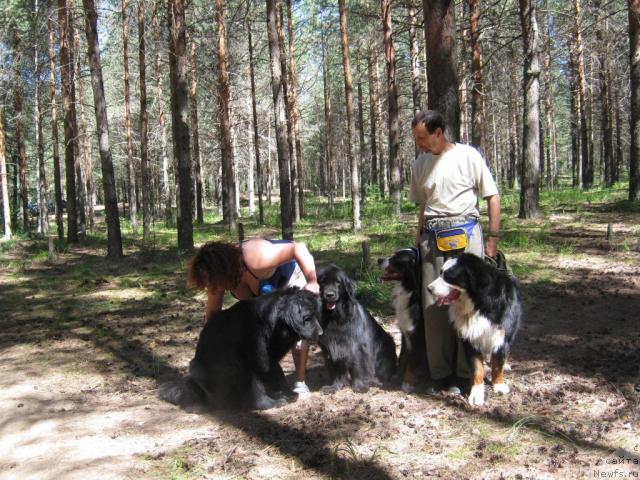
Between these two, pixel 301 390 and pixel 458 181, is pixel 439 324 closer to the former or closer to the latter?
pixel 458 181

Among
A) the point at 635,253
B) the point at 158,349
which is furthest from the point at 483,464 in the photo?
the point at 635,253

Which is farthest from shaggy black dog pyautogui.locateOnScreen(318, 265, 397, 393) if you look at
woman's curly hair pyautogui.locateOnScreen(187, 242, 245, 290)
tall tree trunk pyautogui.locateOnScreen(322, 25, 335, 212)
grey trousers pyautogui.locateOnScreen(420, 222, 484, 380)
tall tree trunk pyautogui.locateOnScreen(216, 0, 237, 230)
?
tall tree trunk pyautogui.locateOnScreen(322, 25, 335, 212)

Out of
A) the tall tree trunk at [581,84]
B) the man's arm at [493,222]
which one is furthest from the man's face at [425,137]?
the tall tree trunk at [581,84]

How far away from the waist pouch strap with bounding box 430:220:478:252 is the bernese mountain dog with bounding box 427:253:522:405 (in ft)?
0.54

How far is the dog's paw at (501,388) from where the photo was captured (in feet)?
14.1

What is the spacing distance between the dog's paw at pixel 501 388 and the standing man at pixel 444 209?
26cm

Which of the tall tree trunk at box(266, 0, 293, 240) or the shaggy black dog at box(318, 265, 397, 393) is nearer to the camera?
the shaggy black dog at box(318, 265, 397, 393)

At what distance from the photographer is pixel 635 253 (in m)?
9.47

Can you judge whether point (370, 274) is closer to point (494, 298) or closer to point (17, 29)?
point (494, 298)

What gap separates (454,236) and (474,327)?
0.74 meters

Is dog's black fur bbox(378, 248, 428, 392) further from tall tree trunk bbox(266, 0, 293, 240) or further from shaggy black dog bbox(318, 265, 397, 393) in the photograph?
tall tree trunk bbox(266, 0, 293, 240)

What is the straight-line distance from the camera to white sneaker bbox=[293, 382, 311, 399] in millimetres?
4652

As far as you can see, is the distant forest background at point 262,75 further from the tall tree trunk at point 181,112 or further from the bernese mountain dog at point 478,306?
the bernese mountain dog at point 478,306

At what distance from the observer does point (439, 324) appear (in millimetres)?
4367
